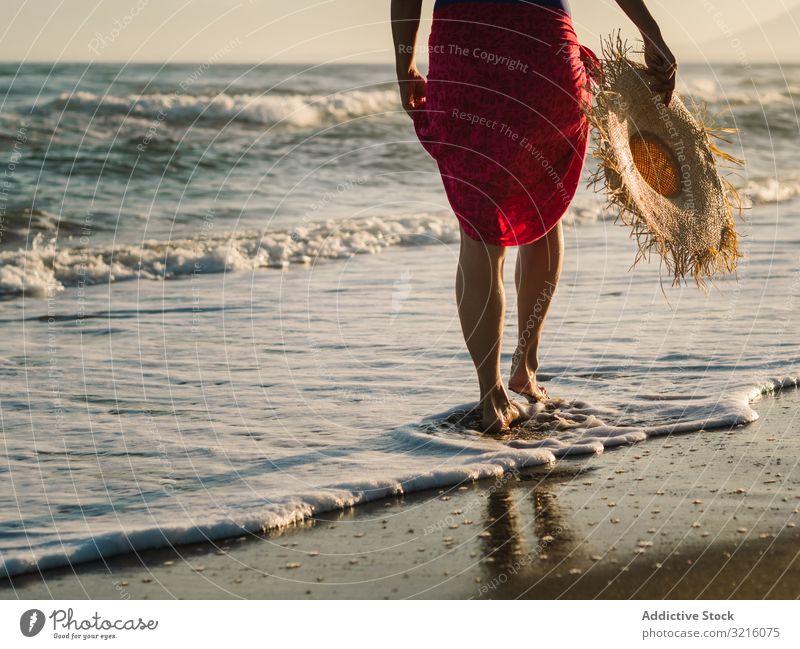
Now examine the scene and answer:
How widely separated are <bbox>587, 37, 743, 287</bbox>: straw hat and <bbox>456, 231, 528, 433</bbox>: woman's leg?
0.46 metres

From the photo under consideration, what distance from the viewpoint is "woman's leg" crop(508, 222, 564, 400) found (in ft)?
11.7

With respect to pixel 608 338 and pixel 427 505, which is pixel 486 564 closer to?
pixel 427 505

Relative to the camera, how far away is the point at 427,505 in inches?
107

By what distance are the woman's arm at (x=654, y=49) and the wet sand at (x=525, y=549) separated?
1.34 m

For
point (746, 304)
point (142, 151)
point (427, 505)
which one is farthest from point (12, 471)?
point (142, 151)

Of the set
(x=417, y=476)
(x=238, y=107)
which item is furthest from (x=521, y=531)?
(x=238, y=107)

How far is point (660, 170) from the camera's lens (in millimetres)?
3678

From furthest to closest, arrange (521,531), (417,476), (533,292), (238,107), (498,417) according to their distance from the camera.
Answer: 1. (238,107)
2. (533,292)
3. (498,417)
4. (417,476)
5. (521,531)

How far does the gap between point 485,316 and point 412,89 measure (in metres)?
0.79

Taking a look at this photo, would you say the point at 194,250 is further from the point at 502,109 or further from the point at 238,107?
the point at 238,107

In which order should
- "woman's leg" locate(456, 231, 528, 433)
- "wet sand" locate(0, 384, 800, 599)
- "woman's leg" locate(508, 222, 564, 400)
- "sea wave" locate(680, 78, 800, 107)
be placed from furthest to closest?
1. "sea wave" locate(680, 78, 800, 107)
2. "woman's leg" locate(508, 222, 564, 400)
3. "woman's leg" locate(456, 231, 528, 433)
4. "wet sand" locate(0, 384, 800, 599)

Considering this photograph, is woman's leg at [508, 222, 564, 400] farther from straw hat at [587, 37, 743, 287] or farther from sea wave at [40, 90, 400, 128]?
sea wave at [40, 90, 400, 128]

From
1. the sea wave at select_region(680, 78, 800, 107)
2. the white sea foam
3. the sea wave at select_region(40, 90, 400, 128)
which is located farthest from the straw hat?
the sea wave at select_region(680, 78, 800, 107)

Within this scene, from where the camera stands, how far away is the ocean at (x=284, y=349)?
2887 millimetres
